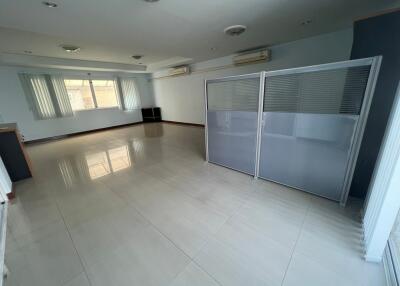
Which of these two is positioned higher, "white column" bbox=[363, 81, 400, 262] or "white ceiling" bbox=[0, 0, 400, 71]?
"white ceiling" bbox=[0, 0, 400, 71]

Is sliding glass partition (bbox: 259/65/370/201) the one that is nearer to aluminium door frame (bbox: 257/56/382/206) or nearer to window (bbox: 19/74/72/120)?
aluminium door frame (bbox: 257/56/382/206)

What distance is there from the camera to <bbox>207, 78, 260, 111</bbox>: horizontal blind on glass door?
91.3 inches

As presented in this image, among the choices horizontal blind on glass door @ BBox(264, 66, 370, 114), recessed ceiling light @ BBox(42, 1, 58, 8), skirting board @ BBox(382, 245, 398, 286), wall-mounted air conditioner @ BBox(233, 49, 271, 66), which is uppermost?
recessed ceiling light @ BBox(42, 1, 58, 8)

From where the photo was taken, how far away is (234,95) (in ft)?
8.28

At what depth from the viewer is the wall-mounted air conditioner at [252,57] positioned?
13.8ft

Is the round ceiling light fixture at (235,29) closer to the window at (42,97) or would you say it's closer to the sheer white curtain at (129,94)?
the sheer white curtain at (129,94)

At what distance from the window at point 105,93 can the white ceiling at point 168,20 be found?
10.1 feet

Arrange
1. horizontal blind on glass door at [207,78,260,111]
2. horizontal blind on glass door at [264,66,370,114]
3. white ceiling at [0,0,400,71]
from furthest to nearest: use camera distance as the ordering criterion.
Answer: horizontal blind on glass door at [207,78,260,111] → white ceiling at [0,0,400,71] → horizontal blind on glass door at [264,66,370,114]

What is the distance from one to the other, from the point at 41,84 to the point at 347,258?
8.26 meters

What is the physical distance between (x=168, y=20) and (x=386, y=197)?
3.26 meters

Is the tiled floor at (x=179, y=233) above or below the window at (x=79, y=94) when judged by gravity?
below

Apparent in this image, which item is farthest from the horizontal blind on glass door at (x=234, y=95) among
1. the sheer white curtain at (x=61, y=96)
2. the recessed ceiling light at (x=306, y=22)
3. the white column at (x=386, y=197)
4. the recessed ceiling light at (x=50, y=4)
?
the sheer white curtain at (x=61, y=96)

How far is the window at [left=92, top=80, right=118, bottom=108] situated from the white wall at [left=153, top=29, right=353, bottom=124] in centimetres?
200

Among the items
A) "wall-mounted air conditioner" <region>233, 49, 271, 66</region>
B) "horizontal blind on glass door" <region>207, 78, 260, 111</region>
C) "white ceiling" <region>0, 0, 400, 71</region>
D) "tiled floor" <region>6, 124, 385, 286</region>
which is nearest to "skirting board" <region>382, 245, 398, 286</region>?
"tiled floor" <region>6, 124, 385, 286</region>
